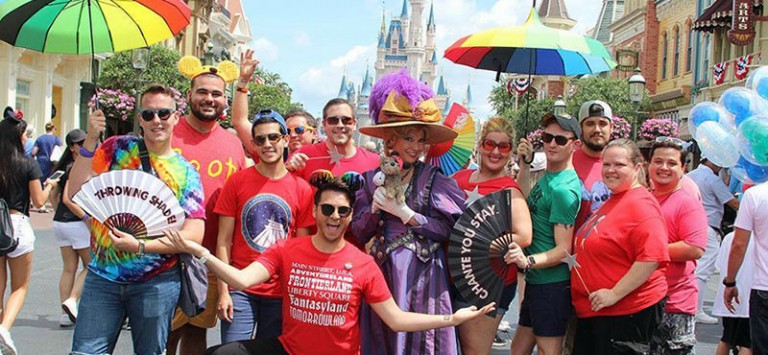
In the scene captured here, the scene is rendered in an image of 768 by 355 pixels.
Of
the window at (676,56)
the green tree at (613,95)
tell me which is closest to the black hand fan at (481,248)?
the green tree at (613,95)

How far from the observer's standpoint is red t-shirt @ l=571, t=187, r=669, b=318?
4441 millimetres

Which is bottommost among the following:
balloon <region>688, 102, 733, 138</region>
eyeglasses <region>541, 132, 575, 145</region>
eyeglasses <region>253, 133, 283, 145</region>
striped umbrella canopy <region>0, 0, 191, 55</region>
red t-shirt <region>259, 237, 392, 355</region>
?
red t-shirt <region>259, 237, 392, 355</region>

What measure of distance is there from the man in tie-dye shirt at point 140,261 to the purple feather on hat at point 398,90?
1.14m

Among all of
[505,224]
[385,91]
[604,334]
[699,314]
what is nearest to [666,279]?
[604,334]

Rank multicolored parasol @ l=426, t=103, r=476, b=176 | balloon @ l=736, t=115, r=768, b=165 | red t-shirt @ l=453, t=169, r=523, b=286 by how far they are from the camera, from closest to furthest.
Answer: red t-shirt @ l=453, t=169, r=523, b=286 < balloon @ l=736, t=115, r=768, b=165 < multicolored parasol @ l=426, t=103, r=476, b=176

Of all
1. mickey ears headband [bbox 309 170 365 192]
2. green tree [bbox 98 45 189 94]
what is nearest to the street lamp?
mickey ears headband [bbox 309 170 365 192]

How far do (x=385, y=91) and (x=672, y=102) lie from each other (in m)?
33.9

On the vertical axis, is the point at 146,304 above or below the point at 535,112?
below

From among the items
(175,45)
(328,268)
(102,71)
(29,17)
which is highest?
(175,45)

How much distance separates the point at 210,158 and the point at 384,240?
128 cm

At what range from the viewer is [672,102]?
3594 cm

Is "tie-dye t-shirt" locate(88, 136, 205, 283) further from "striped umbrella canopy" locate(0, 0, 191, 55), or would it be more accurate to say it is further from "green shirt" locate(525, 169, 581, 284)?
"green shirt" locate(525, 169, 581, 284)

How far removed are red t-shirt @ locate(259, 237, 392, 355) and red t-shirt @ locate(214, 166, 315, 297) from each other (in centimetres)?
34

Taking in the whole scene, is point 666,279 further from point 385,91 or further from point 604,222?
point 385,91
